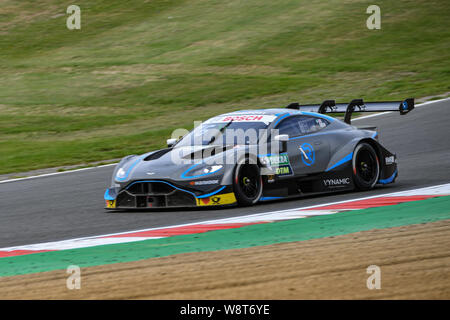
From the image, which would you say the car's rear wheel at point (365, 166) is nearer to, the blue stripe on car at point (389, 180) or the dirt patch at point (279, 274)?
the blue stripe on car at point (389, 180)

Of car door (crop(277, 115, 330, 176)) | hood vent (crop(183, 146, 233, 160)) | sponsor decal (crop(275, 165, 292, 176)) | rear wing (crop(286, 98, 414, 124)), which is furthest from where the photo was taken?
rear wing (crop(286, 98, 414, 124))

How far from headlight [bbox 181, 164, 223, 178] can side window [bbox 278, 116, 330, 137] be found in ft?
4.10

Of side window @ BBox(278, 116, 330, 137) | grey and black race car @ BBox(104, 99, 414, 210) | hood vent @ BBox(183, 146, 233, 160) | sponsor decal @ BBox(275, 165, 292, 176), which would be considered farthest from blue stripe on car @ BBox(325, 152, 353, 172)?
hood vent @ BBox(183, 146, 233, 160)

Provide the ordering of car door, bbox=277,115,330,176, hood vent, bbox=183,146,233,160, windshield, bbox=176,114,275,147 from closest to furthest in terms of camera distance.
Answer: hood vent, bbox=183,146,233,160 < windshield, bbox=176,114,275,147 < car door, bbox=277,115,330,176

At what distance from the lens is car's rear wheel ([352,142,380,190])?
1088cm

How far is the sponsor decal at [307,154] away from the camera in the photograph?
34.1 feet

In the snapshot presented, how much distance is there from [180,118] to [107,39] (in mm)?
15556

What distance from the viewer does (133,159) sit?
10.4m

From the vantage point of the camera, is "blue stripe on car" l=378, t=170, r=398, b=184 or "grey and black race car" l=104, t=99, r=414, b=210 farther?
"blue stripe on car" l=378, t=170, r=398, b=184

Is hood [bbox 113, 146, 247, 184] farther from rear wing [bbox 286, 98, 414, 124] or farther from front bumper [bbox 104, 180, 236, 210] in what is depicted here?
rear wing [bbox 286, 98, 414, 124]

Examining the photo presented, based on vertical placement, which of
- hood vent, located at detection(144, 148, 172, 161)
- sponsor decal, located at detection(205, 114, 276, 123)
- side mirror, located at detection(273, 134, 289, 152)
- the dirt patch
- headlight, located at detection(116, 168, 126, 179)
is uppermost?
sponsor decal, located at detection(205, 114, 276, 123)

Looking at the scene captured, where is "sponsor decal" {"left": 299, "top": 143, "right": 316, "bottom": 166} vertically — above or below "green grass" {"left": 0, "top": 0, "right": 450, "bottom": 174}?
below

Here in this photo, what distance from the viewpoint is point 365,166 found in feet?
36.3
